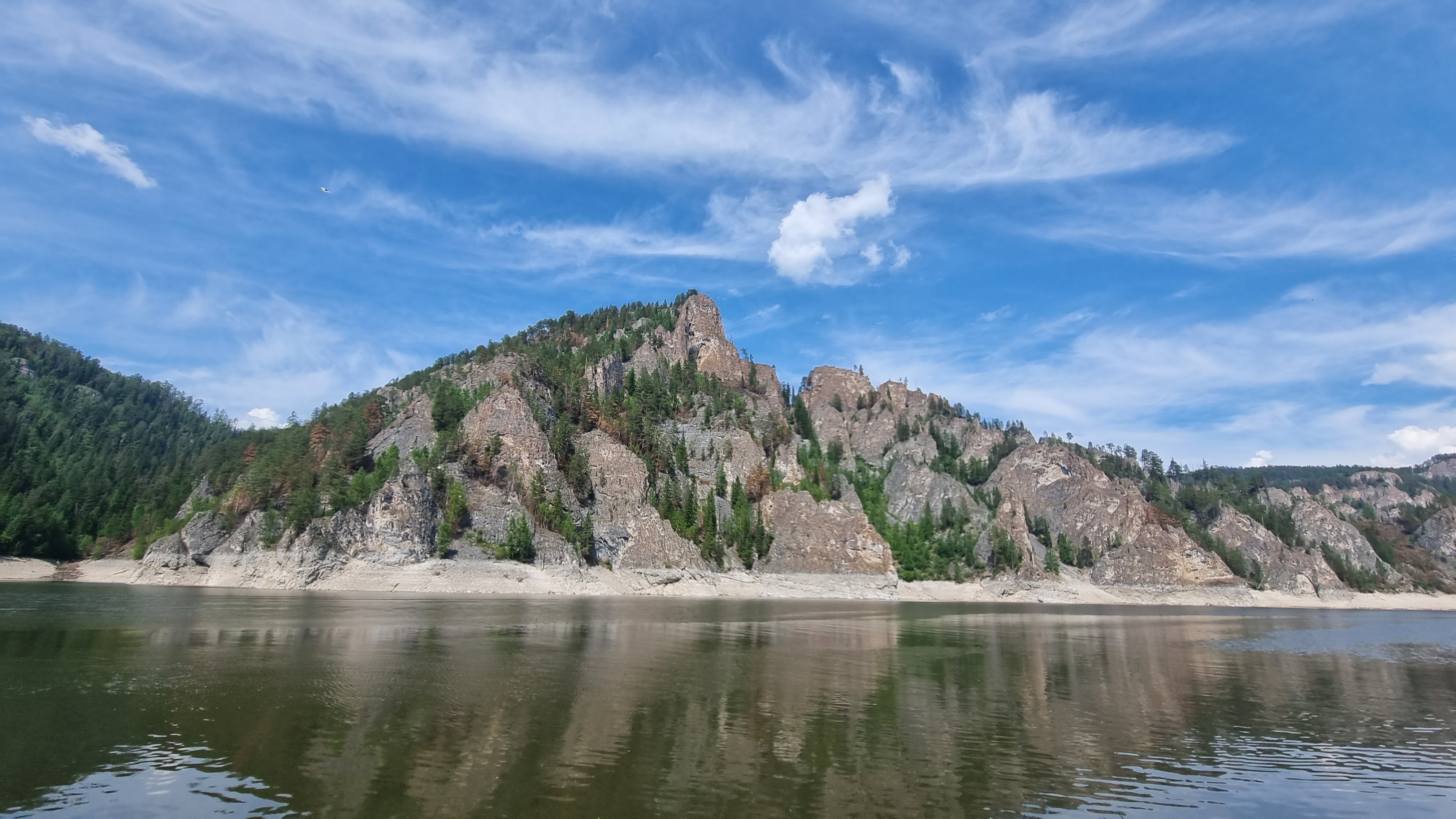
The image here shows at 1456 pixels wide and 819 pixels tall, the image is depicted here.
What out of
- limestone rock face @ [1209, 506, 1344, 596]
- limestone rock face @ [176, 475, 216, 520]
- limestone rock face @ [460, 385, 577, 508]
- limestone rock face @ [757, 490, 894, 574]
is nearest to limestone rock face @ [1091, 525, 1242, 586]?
limestone rock face @ [1209, 506, 1344, 596]

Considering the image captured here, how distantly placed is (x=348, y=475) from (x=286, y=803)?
129 meters

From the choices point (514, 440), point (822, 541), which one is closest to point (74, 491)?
point (514, 440)

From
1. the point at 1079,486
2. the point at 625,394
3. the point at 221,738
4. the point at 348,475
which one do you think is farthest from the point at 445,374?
the point at 221,738

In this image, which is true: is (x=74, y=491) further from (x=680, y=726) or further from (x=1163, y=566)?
(x=1163, y=566)

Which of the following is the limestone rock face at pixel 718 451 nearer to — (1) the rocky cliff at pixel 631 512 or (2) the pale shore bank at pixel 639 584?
(1) the rocky cliff at pixel 631 512

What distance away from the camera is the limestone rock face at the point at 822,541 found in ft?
468

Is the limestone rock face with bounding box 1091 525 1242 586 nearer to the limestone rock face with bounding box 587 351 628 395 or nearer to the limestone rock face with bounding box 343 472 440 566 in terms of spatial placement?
the limestone rock face with bounding box 587 351 628 395

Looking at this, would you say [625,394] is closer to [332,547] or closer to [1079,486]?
[332,547]

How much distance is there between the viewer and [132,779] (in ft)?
57.2

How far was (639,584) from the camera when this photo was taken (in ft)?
405

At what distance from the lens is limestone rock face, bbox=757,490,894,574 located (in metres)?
142

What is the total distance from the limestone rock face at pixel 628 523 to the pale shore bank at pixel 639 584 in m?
3.46

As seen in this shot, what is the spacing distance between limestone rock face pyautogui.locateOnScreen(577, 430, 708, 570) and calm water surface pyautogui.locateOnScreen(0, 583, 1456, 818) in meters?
76.1

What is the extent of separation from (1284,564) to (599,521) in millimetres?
175684
